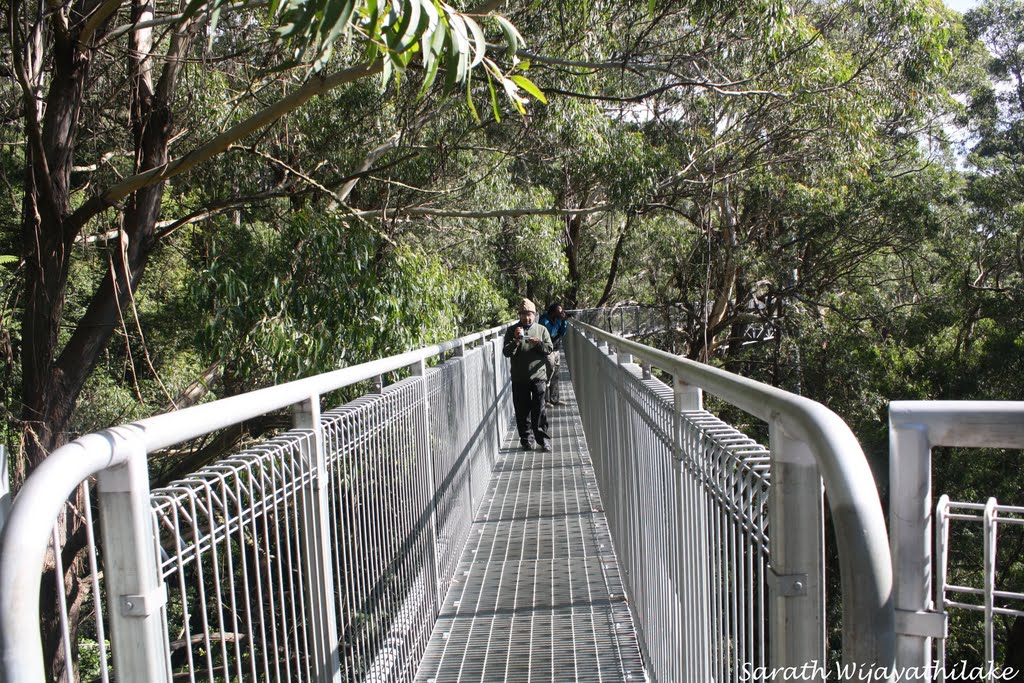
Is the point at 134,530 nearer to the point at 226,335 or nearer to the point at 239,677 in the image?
the point at 239,677

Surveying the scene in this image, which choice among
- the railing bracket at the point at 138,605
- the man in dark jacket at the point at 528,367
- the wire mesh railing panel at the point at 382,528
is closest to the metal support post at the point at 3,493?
the railing bracket at the point at 138,605

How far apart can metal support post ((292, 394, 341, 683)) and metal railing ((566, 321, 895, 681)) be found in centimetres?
112

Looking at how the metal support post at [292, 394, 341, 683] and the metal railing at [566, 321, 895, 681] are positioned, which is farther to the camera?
the metal support post at [292, 394, 341, 683]

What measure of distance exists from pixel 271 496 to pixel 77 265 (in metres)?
11.7

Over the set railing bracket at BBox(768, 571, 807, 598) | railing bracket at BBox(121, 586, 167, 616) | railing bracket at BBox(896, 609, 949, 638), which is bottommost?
railing bracket at BBox(768, 571, 807, 598)

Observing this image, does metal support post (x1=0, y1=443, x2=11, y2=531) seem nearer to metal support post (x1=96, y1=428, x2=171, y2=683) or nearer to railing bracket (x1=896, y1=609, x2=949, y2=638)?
metal support post (x1=96, y1=428, x2=171, y2=683)

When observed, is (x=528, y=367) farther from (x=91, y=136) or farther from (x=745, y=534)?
(x=745, y=534)

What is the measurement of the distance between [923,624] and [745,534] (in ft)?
2.54

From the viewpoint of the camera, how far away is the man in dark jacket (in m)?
9.62

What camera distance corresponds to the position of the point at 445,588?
5328 mm

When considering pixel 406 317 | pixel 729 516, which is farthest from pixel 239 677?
pixel 406 317

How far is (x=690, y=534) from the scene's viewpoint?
8.91 ft

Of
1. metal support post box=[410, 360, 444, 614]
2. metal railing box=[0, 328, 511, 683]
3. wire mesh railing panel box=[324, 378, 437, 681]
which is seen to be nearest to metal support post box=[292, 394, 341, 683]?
metal railing box=[0, 328, 511, 683]

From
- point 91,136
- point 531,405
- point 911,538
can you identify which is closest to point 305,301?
point 531,405
